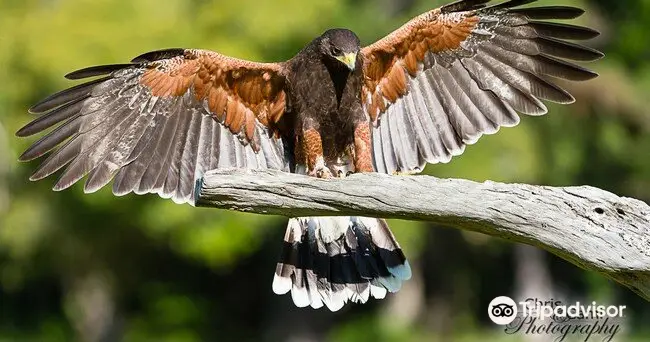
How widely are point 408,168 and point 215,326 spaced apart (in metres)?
20.7

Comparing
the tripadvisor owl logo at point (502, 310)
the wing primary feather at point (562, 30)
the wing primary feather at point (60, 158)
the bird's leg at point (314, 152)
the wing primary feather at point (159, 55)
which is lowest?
the tripadvisor owl logo at point (502, 310)

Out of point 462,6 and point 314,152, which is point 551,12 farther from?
point 314,152

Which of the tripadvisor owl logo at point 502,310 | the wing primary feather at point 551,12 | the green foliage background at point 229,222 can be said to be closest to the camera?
the wing primary feather at point 551,12

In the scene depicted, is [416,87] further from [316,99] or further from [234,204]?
[234,204]

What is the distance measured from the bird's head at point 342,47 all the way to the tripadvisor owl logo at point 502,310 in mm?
2579

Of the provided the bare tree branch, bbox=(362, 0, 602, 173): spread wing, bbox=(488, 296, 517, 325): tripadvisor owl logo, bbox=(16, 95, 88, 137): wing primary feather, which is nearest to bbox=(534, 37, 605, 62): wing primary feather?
bbox=(362, 0, 602, 173): spread wing

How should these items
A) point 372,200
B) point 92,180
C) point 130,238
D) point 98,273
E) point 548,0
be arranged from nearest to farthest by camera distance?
point 372,200
point 92,180
point 548,0
point 130,238
point 98,273

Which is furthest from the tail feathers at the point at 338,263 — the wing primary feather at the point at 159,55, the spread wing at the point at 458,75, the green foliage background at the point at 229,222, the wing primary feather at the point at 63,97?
the green foliage background at the point at 229,222

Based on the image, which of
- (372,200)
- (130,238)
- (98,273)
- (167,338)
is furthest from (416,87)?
(167,338)

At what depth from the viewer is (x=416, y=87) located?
373 inches

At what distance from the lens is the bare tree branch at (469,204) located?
7.30m

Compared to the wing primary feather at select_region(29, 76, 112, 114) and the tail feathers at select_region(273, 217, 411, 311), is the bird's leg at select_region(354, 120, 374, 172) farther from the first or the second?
the wing primary feather at select_region(29, 76, 112, 114)

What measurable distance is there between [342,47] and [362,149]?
805 millimetres

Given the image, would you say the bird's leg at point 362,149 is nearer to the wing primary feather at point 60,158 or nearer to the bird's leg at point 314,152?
the bird's leg at point 314,152
